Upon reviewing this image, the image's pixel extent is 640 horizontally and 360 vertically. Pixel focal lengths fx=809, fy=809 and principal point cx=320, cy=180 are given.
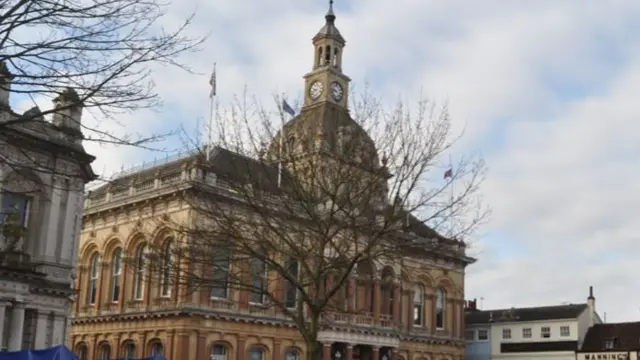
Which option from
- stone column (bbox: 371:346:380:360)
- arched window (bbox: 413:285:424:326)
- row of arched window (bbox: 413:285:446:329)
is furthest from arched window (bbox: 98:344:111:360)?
arched window (bbox: 413:285:424:326)

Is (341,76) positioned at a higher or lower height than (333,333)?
higher

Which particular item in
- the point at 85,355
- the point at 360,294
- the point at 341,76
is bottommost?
the point at 85,355

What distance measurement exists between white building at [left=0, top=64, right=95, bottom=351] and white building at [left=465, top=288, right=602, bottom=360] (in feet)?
127

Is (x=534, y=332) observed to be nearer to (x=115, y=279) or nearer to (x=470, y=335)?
(x=470, y=335)

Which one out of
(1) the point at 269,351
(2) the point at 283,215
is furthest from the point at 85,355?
(2) the point at 283,215

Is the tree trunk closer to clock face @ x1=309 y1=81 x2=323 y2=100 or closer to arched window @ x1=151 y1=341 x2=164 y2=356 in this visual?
arched window @ x1=151 y1=341 x2=164 y2=356

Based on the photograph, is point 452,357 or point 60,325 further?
point 452,357

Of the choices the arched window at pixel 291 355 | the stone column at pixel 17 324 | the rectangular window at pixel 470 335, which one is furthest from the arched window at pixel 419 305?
the stone column at pixel 17 324

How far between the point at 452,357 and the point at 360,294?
11.5 metres

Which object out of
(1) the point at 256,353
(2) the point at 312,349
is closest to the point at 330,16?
(1) the point at 256,353

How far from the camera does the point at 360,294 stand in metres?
47.8

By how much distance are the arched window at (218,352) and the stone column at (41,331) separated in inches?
419

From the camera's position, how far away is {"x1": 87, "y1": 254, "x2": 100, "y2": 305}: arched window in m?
44.6

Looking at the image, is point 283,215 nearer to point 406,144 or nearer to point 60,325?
point 406,144
